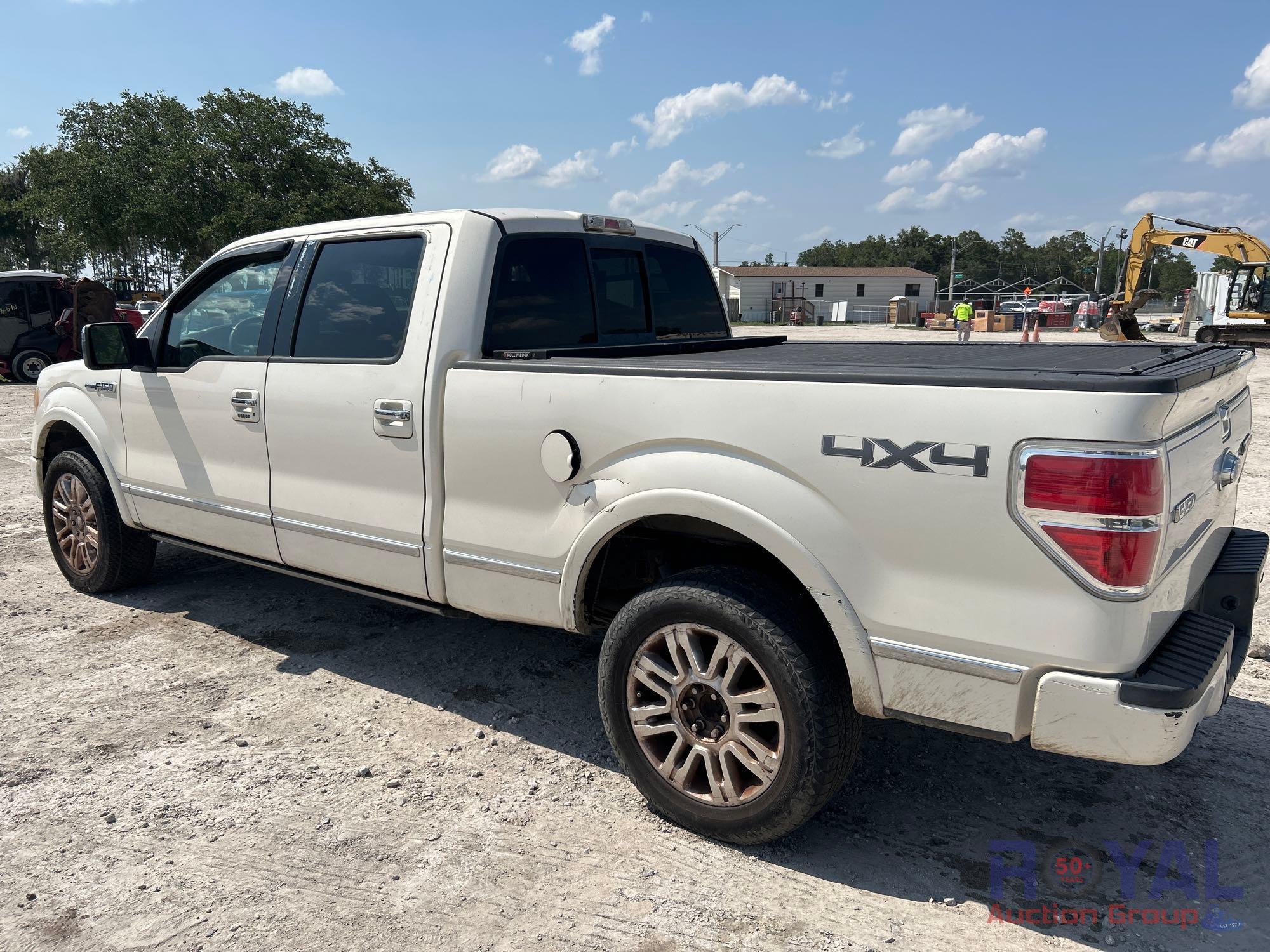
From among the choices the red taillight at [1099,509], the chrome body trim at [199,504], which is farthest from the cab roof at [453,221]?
the red taillight at [1099,509]

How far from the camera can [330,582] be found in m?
4.04

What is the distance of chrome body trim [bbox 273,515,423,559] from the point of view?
361 centimetres

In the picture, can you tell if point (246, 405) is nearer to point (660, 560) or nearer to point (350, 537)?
point (350, 537)

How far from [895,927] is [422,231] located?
305 cm

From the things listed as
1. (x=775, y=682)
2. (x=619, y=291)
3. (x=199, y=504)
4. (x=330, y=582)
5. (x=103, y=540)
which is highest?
(x=619, y=291)

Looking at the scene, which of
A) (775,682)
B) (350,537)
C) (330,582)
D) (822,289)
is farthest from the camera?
(822,289)

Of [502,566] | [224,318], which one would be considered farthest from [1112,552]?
[224,318]

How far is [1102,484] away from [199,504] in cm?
411

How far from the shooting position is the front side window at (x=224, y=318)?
4.29 metres

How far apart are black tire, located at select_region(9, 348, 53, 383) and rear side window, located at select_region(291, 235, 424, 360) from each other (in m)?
18.7

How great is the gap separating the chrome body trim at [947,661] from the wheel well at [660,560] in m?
0.29

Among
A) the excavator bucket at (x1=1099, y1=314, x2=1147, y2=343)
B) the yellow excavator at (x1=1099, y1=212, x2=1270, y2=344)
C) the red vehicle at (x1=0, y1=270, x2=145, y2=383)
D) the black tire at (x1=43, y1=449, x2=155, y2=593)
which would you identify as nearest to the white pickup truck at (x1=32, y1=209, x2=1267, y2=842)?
the black tire at (x1=43, y1=449, x2=155, y2=593)

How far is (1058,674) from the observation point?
222 centimetres

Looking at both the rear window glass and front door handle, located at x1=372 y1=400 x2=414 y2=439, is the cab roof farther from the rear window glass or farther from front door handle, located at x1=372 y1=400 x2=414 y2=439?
front door handle, located at x1=372 y1=400 x2=414 y2=439
